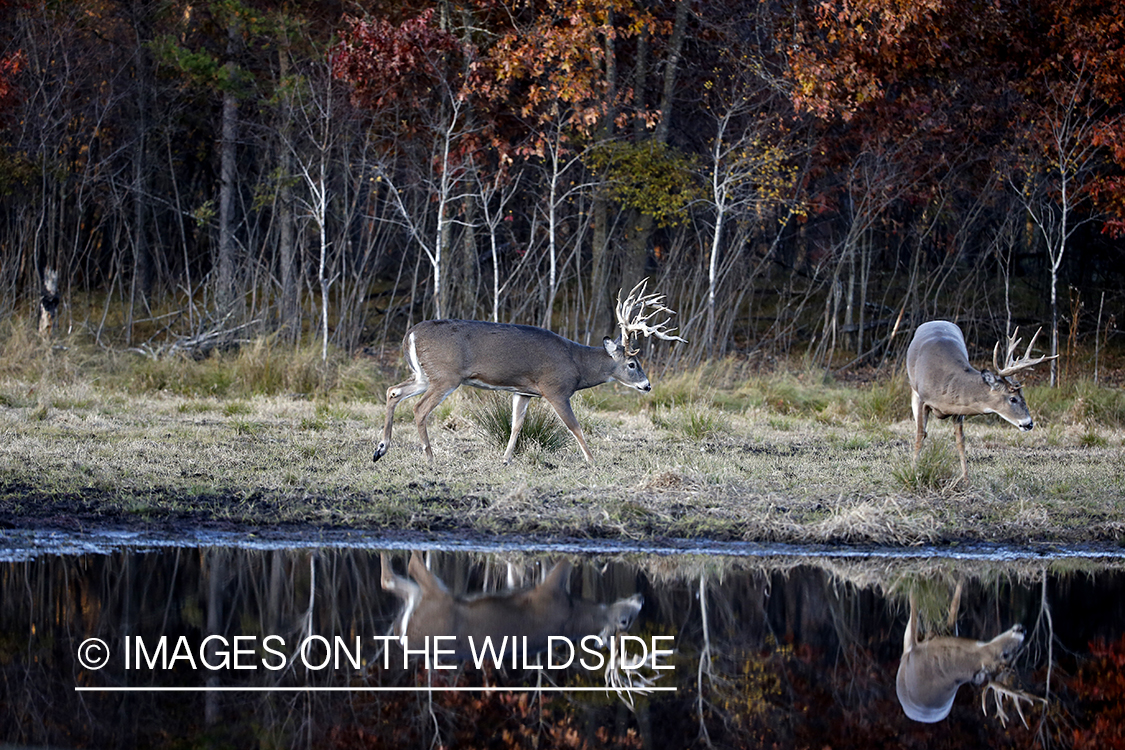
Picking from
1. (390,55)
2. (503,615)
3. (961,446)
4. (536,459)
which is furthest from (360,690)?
(390,55)

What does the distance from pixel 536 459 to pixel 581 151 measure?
10.7 metres

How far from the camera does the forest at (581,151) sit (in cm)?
1745

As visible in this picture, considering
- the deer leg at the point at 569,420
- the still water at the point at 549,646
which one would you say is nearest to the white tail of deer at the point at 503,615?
the still water at the point at 549,646

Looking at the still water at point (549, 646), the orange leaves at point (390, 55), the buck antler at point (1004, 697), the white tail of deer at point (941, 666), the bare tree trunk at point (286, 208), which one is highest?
the orange leaves at point (390, 55)

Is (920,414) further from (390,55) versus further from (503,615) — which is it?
(390,55)

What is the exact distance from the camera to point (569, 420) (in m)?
9.79

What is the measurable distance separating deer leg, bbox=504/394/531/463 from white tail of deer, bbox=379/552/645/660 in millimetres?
3648

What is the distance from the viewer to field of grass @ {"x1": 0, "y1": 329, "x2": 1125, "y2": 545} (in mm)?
7395

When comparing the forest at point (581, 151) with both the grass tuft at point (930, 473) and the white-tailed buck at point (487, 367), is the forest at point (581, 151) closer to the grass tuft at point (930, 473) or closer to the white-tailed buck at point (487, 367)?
the white-tailed buck at point (487, 367)

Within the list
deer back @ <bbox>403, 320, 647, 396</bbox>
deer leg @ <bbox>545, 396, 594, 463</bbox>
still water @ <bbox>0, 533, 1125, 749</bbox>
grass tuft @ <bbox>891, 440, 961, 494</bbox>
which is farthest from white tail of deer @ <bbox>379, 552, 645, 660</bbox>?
deer back @ <bbox>403, 320, 647, 396</bbox>

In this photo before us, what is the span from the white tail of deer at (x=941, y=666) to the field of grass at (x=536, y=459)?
1912 millimetres

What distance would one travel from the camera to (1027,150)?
775 inches

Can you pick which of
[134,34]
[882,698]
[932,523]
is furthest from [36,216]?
[882,698]

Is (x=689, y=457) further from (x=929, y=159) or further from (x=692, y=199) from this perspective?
(x=929, y=159)
